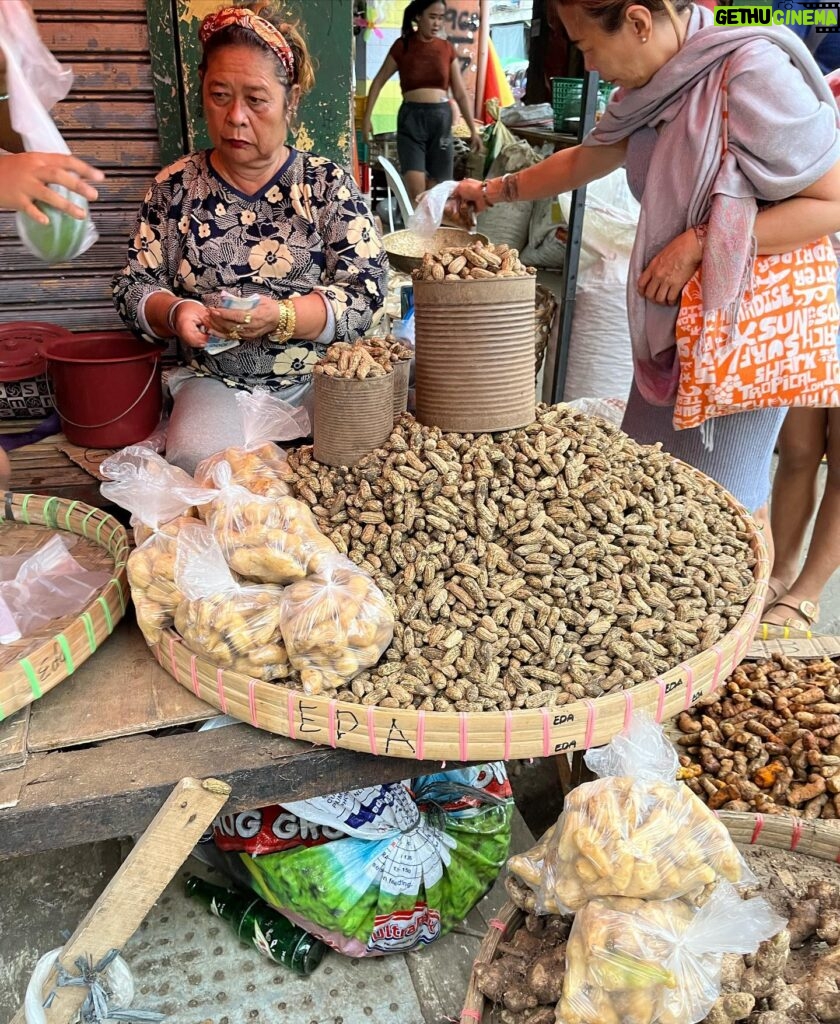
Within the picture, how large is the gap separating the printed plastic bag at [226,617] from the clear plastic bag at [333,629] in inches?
1.3

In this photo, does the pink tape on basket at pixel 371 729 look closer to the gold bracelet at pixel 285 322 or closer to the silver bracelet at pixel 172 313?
the gold bracelet at pixel 285 322

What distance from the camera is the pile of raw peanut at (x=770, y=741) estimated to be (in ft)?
6.24

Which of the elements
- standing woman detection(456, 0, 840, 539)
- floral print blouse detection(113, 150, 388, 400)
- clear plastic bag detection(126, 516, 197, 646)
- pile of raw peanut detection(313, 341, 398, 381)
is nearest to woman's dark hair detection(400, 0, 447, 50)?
floral print blouse detection(113, 150, 388, 400)

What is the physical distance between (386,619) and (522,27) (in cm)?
1369

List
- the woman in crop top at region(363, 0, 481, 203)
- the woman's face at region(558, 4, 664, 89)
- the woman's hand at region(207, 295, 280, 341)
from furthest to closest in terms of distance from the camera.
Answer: the woman in crop top at region(363, 0, 481, 203)
the woman's hand at region(207, 295, 280, 341)
the woman's face at region(558, 4, 664, 89)

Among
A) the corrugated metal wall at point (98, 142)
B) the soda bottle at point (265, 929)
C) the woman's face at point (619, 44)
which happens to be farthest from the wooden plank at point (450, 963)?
the corrugated metal wall at point (98, 142)

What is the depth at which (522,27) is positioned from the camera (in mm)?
12562

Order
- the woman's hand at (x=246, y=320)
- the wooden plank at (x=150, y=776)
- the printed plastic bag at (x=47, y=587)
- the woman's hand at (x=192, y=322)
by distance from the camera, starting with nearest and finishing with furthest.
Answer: the wooden plank at (x=150, y=776)
the printed plastic bag at (x=47, y=587)
the woman's hand at (x=246, y=320)
the woman's hand at (x=192, y=322)

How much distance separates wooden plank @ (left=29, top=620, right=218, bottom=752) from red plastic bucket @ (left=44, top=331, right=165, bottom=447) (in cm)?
123

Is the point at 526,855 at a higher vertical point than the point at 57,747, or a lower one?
lower

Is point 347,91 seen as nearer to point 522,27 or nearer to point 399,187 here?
point 399,187

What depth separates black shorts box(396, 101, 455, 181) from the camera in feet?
23.0

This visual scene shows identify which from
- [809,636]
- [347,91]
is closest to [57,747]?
[809,636]

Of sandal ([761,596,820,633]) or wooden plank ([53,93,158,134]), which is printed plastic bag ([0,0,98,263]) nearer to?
wooden plank ([53,93,158,134])
